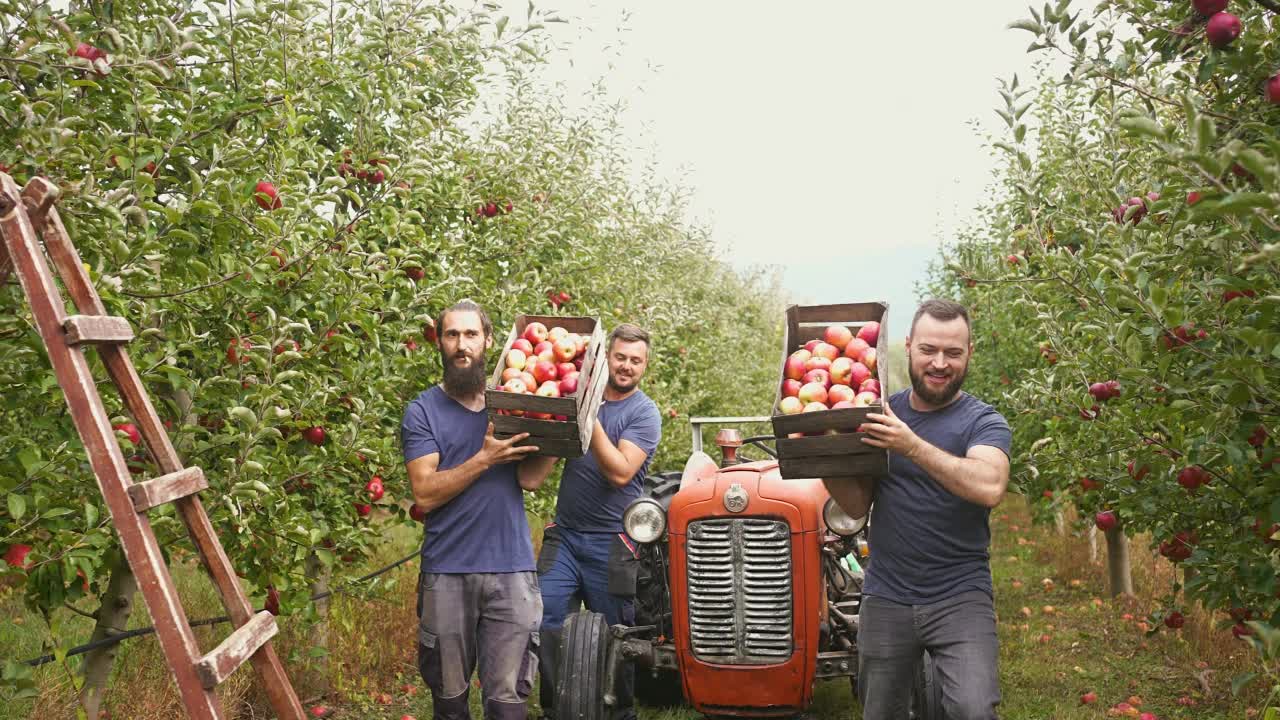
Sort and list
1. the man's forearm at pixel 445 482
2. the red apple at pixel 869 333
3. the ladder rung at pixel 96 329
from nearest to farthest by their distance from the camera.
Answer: the ladder rung at pixel 96 329 → the red apple at pixel 869 333 → the man's forearm at pixel 445 482

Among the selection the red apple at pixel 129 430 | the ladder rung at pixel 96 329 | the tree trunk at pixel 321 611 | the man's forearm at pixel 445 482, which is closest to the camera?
the ladder rung at pixel 96 329

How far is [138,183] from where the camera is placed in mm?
3082

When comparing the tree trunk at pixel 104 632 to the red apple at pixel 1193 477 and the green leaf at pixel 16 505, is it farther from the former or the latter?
the red apple at pixel 1193 477

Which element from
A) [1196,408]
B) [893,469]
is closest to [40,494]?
[893,469]

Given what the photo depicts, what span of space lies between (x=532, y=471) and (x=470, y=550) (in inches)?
16.2

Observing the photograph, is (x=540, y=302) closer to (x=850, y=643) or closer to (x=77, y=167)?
(x=850, y=643)

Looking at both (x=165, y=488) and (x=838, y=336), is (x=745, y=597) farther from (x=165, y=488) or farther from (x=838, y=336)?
(x=165, y=488)

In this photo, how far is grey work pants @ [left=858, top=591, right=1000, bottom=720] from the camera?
3.55 meters

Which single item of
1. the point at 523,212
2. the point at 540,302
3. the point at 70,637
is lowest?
the point at 70,637

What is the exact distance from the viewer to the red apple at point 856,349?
12.8 ft

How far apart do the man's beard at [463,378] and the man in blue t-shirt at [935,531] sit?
154cm

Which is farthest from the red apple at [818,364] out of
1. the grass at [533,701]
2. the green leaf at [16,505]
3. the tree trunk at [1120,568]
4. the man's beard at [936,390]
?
the tree trunk at [1120,568]

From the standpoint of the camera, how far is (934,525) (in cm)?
375

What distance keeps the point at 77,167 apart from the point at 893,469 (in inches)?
116
